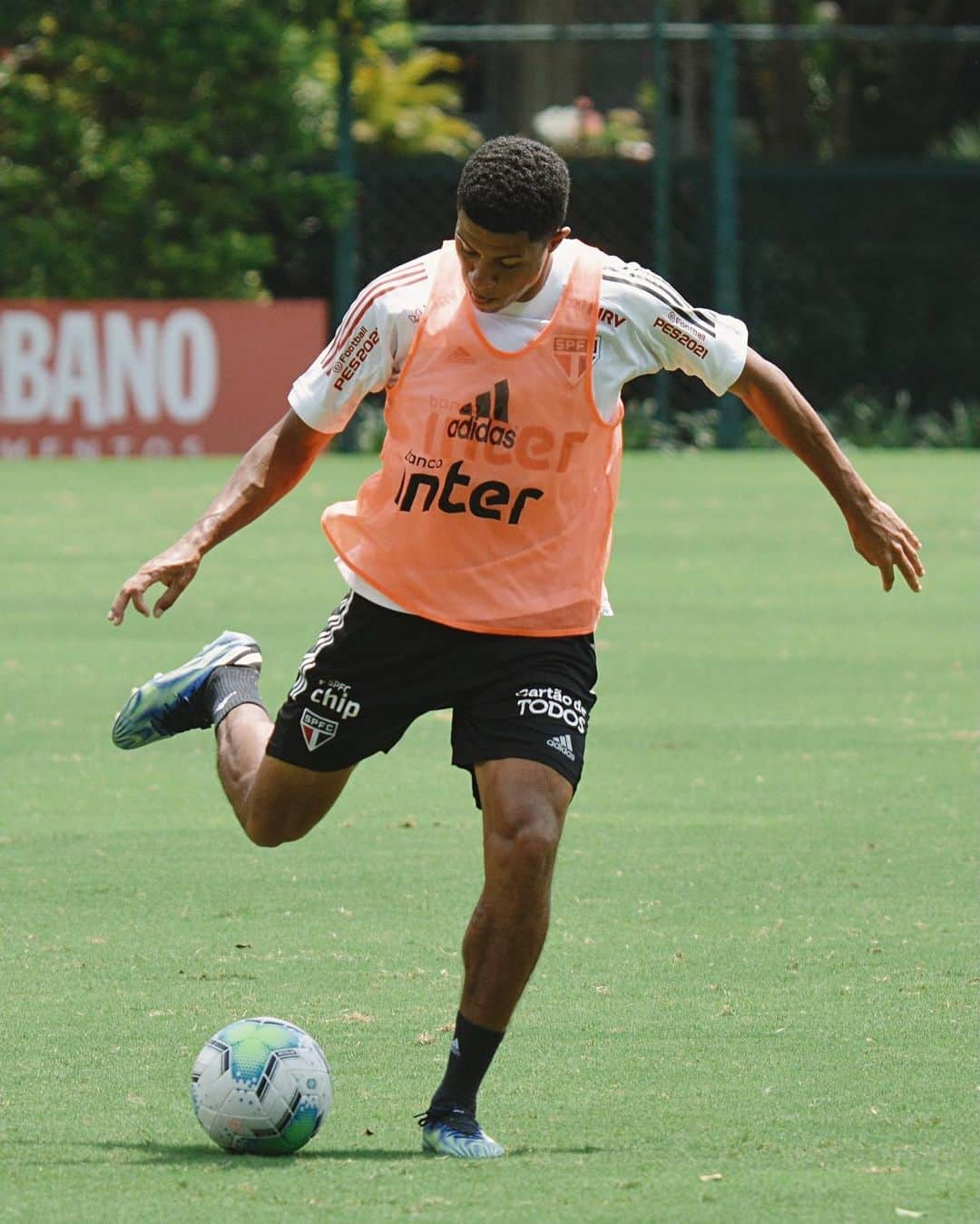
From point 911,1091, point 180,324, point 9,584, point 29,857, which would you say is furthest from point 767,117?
point 911,1091

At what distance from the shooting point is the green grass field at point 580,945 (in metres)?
4.82

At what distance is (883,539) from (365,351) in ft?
4.29

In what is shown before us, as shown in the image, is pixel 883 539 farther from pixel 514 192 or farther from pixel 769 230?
pixel 769 230

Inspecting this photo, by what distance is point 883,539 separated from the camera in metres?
5.70

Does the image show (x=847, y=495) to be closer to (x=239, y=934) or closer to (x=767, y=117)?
(x=239, y=934)

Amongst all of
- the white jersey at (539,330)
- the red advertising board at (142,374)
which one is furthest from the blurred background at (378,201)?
the white jersey at (539,330)

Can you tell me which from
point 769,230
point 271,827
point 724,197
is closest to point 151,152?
point 724,197

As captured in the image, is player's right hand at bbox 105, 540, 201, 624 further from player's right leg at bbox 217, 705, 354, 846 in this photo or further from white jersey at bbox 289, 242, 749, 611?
player's right leg at bbox 217, 705, 354, 846

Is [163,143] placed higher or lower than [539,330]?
lower

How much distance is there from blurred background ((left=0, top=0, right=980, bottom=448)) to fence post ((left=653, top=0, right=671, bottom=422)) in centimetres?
3

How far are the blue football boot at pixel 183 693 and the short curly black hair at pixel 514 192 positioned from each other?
6.81 ft

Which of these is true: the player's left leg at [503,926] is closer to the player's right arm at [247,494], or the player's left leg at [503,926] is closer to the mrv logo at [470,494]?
the mrv logo at [470,494]

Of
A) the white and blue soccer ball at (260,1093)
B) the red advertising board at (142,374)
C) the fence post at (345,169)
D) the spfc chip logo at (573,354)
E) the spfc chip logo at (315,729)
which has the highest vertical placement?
the spfc chip logo at (573,354)

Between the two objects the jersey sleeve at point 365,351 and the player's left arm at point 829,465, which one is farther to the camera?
the player's left arm at point 829,465
